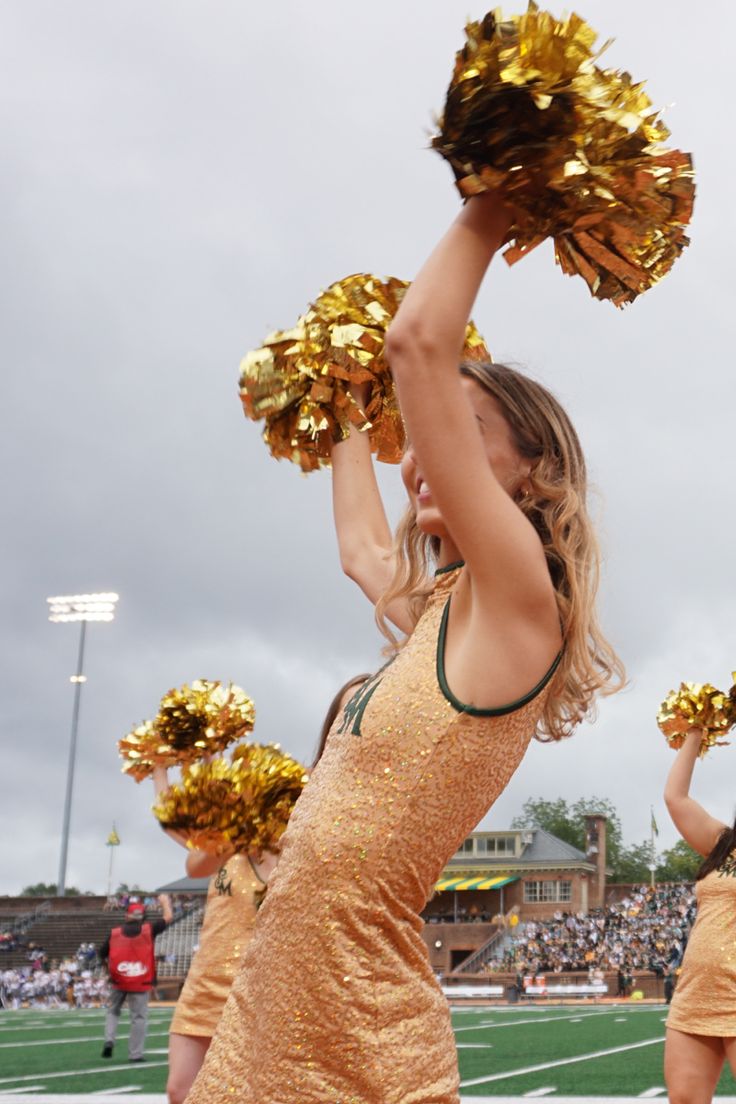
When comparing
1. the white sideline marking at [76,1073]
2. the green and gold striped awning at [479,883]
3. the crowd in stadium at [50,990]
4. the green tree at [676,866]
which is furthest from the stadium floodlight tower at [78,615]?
the green tree at [676,866]

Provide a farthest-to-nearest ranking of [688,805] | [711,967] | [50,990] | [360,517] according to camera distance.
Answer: [50,990] < [688,805] < [711,967] < [360,517]

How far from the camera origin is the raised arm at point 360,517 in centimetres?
207

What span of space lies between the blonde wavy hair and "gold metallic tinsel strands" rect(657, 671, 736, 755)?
450 cm

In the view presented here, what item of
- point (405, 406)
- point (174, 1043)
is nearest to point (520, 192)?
point (405, 406)

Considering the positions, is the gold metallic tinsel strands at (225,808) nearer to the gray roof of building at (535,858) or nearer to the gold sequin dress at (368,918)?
the gold sequin dress at (368,918)

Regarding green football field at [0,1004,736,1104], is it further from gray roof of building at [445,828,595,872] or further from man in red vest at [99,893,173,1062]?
gray roof of building at [445,828,595,872]

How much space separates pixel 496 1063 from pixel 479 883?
4534 centimetres

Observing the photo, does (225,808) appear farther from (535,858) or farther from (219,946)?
(535,858)

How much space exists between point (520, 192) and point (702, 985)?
198 inches

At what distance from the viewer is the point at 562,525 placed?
1616 millimetres

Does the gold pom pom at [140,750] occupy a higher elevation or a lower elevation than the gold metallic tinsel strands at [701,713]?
lower

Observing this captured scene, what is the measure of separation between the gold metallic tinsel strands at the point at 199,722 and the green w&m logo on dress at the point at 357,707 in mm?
1760

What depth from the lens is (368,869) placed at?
1450 mm

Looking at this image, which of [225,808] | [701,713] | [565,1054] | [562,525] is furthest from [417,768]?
[565,1054]
